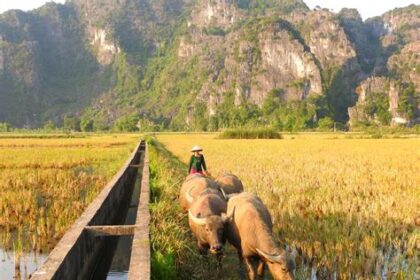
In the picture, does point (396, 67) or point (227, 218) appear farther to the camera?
point (396, 67)

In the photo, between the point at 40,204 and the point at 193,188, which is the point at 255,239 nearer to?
the point at 193,188

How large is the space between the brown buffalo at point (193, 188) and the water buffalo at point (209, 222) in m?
0.66

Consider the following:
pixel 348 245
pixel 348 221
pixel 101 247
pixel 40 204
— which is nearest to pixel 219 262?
pixel 348 245

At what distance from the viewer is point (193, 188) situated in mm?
6980

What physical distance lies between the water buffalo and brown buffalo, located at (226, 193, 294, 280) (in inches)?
6.9

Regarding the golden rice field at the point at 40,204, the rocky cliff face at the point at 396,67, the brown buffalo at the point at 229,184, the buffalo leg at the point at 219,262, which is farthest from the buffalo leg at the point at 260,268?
the rocky cliff face at the point at 396,67

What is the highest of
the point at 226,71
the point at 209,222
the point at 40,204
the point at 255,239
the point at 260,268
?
the point at 226,71

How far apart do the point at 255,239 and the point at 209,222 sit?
0.61 metres

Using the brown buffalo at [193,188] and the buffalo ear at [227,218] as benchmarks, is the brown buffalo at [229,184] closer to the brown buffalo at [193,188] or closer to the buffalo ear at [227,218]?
the brown buffalo at [193,188]

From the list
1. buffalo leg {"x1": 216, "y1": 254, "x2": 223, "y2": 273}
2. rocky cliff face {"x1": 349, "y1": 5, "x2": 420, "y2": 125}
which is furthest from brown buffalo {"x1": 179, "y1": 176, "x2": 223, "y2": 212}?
rocky cliff face {"x1": 349, "y1": 5, "x2": 420, "y2": 125}

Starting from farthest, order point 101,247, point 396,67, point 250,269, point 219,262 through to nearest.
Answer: point 396,67 < point 101,247 < point 219,262 < point 250,269

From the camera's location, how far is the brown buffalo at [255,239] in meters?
4.21

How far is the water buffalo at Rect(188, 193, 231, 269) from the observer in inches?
196

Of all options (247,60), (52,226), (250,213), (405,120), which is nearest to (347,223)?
(250,213)
